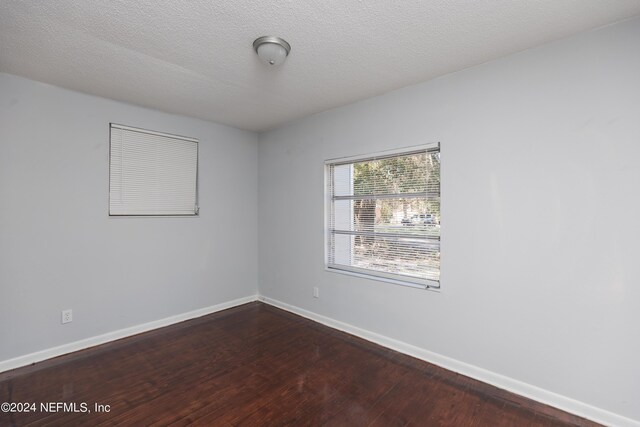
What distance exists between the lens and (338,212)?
11.7 ft

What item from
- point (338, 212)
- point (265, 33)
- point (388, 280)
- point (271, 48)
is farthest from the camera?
point (338, 212)

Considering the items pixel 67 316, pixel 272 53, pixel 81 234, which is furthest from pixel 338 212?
pixel 67 316

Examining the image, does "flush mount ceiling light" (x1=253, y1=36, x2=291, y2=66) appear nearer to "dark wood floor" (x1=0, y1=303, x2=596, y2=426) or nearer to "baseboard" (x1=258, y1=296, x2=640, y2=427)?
"dark wood floor" (x1=0, y1=303, x2=596, y2=426)

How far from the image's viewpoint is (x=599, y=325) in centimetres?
195

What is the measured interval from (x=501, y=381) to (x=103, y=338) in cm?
369

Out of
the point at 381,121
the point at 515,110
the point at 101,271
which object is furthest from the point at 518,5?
the point at 101,271

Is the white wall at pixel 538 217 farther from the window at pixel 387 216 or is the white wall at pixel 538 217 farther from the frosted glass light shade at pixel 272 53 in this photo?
the frosted glass light shade at pixel 272 53

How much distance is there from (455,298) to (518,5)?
6.89ft

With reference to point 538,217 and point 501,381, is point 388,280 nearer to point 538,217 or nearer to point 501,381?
point 501,381

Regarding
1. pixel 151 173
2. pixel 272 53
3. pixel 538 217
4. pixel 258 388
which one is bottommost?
pixel 258 388

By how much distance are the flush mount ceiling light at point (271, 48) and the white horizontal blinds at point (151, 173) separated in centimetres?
196

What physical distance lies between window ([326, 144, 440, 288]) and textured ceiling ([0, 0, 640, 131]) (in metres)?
0.79

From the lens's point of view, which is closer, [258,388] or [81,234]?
[258,388]

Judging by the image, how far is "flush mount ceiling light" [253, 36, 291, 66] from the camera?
2.04 m
